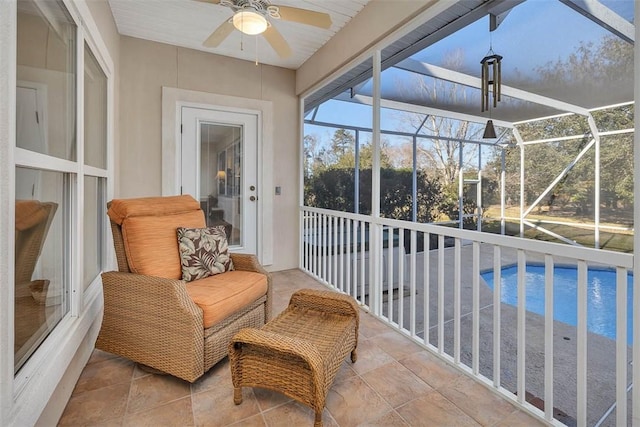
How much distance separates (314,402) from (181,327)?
2.63ft

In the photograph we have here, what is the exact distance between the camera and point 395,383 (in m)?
1.83

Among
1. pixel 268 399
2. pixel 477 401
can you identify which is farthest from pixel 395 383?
pixel 268 399

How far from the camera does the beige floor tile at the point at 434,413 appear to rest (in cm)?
152

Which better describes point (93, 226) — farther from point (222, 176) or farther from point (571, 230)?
point (571, 230)

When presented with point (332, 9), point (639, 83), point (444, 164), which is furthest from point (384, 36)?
point (639, 83)

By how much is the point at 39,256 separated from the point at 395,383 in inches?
75.1

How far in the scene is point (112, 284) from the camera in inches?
74.5

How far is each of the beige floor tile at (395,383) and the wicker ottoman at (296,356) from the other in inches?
9.1

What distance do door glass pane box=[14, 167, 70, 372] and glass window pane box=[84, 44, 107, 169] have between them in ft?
1.97

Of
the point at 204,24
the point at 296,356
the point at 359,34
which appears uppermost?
the point at 204,24

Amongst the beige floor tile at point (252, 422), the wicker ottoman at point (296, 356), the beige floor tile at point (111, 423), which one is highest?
the wicker ottoman at point (296, 356)

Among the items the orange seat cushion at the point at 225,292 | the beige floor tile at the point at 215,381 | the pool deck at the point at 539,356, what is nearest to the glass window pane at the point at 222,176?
the orange seat cushion at the point at 225,292

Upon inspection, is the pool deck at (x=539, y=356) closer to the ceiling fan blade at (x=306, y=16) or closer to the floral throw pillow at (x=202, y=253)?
the floral throw pillow at (x=202, y=253)

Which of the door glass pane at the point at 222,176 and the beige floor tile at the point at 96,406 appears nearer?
the beige floor tile at the point at 96,406
